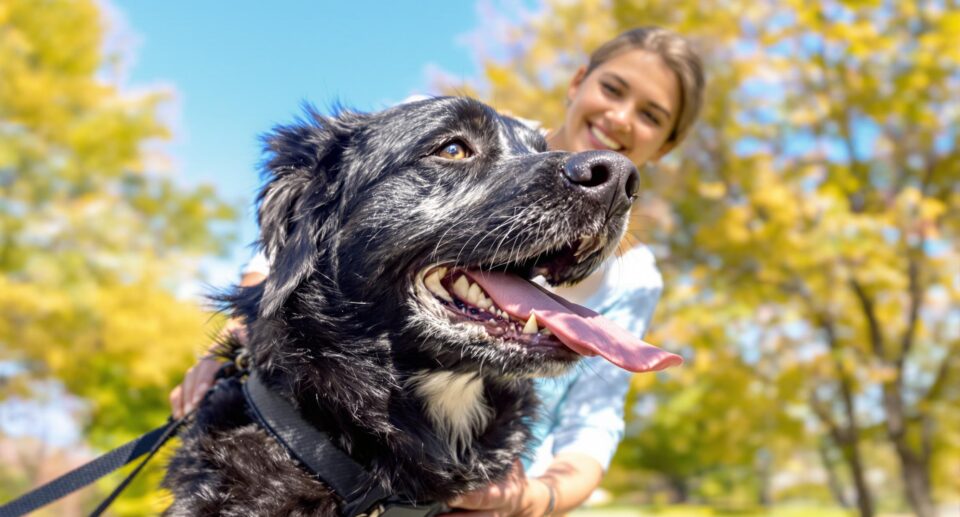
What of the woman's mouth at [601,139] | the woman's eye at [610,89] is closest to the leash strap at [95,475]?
the woman's mouth at [601,139]

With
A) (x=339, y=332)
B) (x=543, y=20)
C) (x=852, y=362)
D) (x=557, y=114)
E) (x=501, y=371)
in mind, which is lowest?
(x=501, y=371)

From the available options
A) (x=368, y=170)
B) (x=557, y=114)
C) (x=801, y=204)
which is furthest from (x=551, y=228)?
(x=557, y=114)

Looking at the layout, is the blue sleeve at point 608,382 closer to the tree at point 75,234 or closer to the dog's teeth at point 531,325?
the dog's teeth at point 531,325

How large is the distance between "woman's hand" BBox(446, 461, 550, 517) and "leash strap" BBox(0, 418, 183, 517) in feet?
3.60

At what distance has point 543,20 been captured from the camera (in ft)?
39.3

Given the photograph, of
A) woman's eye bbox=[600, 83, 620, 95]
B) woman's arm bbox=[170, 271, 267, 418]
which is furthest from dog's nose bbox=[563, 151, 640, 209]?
woman's eye bbox=[600, 83, 620, 95]

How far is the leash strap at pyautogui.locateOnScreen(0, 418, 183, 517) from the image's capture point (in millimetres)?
2254

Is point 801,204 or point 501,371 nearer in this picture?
point 501,371

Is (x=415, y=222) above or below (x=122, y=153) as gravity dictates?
below

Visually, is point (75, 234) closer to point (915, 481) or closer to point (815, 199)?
point (815, 199)

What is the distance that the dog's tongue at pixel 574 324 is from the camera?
1.88 m

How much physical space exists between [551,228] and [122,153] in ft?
39.7

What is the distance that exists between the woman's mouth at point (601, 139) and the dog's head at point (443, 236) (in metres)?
0.93

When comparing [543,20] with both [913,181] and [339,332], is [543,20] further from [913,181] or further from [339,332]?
[339,332]
